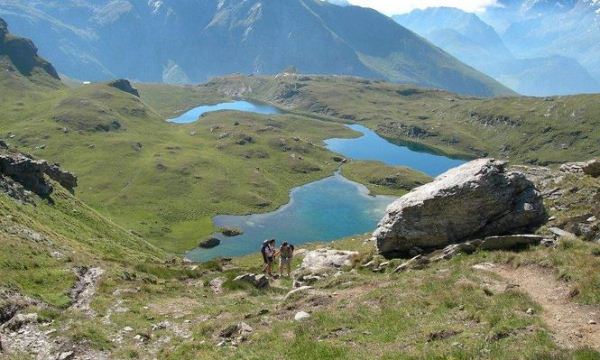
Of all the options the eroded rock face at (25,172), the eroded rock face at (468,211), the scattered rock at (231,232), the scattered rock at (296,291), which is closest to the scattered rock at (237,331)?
the scattered rock at (296,291)

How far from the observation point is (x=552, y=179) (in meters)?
49.9

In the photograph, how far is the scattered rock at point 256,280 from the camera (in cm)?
4044

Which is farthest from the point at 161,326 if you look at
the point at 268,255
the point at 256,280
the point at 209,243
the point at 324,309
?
the point at 209,243

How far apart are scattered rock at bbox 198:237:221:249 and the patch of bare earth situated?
131471 millimetres

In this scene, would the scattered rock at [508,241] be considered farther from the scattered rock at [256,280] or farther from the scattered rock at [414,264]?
the scattered rock at [256,280]

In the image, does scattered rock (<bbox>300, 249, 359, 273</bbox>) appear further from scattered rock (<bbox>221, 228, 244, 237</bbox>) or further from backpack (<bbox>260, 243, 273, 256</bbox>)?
scattered rock (<bbox>221, 228, 244, 237</bbox>)

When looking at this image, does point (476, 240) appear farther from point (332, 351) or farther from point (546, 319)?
point (332, 351)

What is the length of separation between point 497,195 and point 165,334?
2567cm

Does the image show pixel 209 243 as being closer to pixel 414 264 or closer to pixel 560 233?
pixel 414 264

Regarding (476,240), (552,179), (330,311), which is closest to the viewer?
(330,311)

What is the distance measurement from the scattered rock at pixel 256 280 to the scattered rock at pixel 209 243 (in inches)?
4568

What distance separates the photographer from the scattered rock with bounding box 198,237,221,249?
155 m

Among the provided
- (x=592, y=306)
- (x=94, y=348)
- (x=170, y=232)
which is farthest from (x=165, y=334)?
(x=170, y=232)

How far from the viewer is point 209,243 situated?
15575 centimetres
